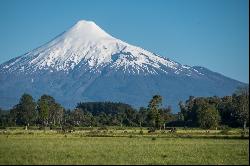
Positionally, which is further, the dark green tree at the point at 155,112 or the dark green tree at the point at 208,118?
the dark green tree at the point at 208,118

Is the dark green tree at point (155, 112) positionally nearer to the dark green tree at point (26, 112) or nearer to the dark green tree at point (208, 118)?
the dark green tree at point (208, 118)

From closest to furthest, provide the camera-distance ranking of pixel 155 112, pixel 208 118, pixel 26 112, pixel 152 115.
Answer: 1. pixel 208 118
2. pixel 152 115
3. pixel 155 112
4. pixel 26 112

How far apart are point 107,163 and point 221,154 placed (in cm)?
926

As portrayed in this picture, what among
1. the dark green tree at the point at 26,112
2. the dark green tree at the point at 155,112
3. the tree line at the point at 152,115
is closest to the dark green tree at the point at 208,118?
the tree line at the point at 152,115

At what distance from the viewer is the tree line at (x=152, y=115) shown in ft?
319

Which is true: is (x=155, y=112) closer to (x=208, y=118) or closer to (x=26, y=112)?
(x=208, y=118)

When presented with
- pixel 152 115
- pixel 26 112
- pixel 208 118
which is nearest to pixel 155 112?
pixel 152 115

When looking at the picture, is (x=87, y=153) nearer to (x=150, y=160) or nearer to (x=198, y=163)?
(x=150, y=160)

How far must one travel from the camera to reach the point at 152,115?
97.4 metres

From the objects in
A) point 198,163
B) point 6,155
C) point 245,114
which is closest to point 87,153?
point 6,155

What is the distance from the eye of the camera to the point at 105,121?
459ft

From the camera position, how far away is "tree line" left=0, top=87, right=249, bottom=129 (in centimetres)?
9712

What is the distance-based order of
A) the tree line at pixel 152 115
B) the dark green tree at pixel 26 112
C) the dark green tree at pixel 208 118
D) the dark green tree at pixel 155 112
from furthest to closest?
the dark green tree at pixel 26 112
the tree line at pixel 152 115
the dark green tree at pixel 208 118
the dark green tree at pixel 155 112

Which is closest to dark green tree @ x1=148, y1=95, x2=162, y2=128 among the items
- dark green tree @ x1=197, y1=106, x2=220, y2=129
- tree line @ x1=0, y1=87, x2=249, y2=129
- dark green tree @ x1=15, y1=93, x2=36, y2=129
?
tree line @ x1=0, y1=87, x2=249, y2=129
